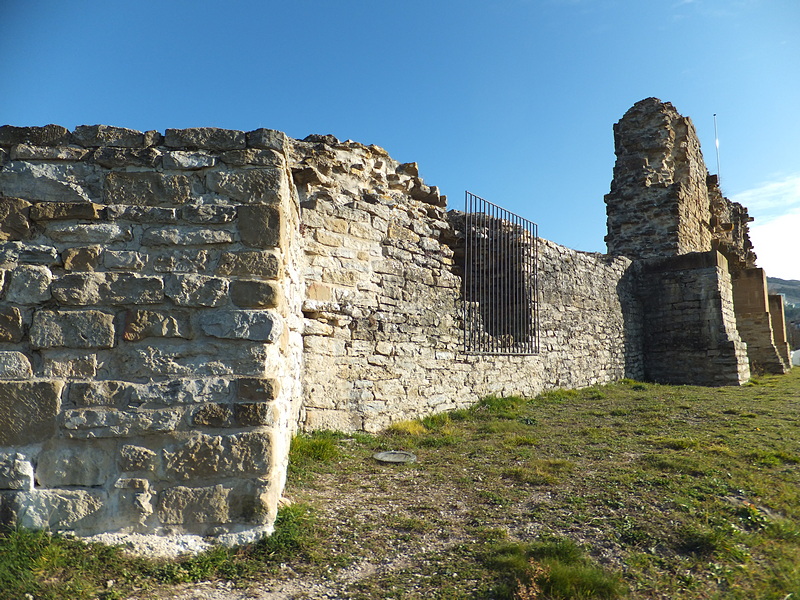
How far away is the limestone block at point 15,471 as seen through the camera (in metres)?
2.79

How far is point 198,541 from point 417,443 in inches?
123

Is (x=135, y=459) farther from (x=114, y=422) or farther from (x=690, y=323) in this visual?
(x=690, y=323)

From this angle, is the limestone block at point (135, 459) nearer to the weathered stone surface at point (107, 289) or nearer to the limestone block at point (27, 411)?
the limestone block at point (27, 411)

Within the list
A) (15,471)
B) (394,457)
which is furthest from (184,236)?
(394,457)

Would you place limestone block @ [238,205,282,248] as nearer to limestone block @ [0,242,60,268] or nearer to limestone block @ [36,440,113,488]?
limestone block @ [0,242,60,268]

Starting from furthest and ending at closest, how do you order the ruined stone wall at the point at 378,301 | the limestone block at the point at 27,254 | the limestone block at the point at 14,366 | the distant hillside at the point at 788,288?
1. the distant hillside at the point at 788,288
2. the ruined stone wall at the point at 378,301
3. the limestone block at the point at 27,254
4. the limestone block at the point at 14,366

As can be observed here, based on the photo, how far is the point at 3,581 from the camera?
242 cm

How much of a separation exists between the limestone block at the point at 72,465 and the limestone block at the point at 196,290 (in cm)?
92

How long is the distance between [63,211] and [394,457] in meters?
3.42

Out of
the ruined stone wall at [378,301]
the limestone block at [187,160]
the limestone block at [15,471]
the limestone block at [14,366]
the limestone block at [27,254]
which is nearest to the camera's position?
the limestone block at [15,471]

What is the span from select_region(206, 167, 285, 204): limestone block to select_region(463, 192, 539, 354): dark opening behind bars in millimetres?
4811

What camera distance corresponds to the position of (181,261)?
10.3ft

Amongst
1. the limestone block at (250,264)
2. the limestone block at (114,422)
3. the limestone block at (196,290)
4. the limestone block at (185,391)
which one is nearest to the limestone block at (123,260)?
the limestone block at (196,290)

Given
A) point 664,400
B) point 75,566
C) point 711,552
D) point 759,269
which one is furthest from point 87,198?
point 759,269
